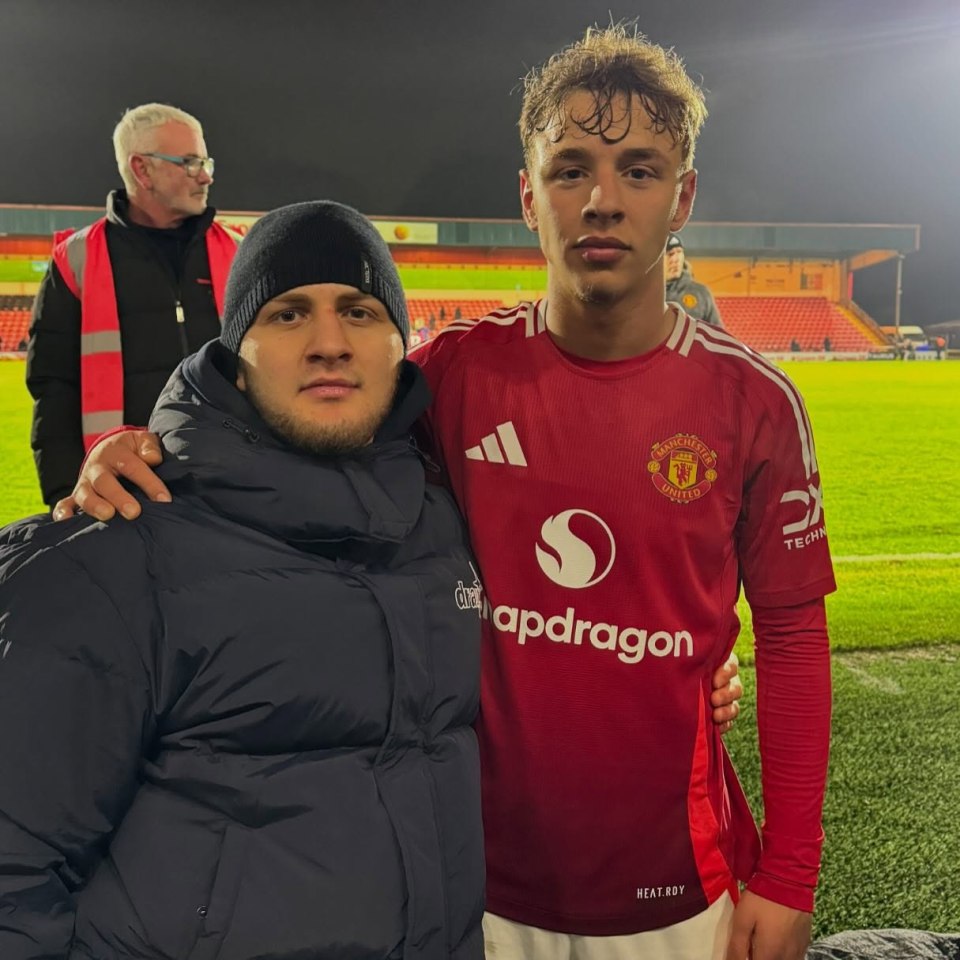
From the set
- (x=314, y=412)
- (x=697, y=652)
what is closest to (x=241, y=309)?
(x=314, y=412)

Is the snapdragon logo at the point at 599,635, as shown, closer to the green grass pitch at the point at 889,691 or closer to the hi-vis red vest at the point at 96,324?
the green grass pitch at the point at 889,691

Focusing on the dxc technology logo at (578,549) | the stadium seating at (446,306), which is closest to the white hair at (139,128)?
the dxc technology logo at (578,549)

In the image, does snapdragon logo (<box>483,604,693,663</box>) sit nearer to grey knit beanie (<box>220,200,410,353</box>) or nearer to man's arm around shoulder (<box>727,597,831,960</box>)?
man's arm around shoulder (<box>727,597,831,960</box>)

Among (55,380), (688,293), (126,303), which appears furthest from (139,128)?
(688,293)

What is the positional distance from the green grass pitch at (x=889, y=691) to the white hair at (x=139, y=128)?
100 inches

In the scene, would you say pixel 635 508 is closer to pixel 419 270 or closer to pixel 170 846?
pixel 170 846

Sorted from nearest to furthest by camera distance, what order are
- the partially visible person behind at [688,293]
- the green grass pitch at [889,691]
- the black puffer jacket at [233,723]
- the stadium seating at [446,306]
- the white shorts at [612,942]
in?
the black puffer jacket at [233,723], the white shorts at [612,942], the green grass pitch at [889,691], the partially visible person behind at [688,293], the stadium seating at [446,306]

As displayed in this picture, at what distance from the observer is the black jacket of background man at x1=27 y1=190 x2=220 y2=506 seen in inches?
93.7

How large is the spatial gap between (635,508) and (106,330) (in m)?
1.78

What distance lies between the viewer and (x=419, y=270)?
872 inches

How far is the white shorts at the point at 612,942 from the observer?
1.17 metres

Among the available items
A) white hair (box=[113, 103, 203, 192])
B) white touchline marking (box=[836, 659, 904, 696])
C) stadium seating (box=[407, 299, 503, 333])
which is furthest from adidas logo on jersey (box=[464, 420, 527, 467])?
stadium seating (box=[407, 299, 503, 333])

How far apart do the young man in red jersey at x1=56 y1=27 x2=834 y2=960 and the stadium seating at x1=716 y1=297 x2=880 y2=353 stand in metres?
23.8

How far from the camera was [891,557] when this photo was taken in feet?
18.5
